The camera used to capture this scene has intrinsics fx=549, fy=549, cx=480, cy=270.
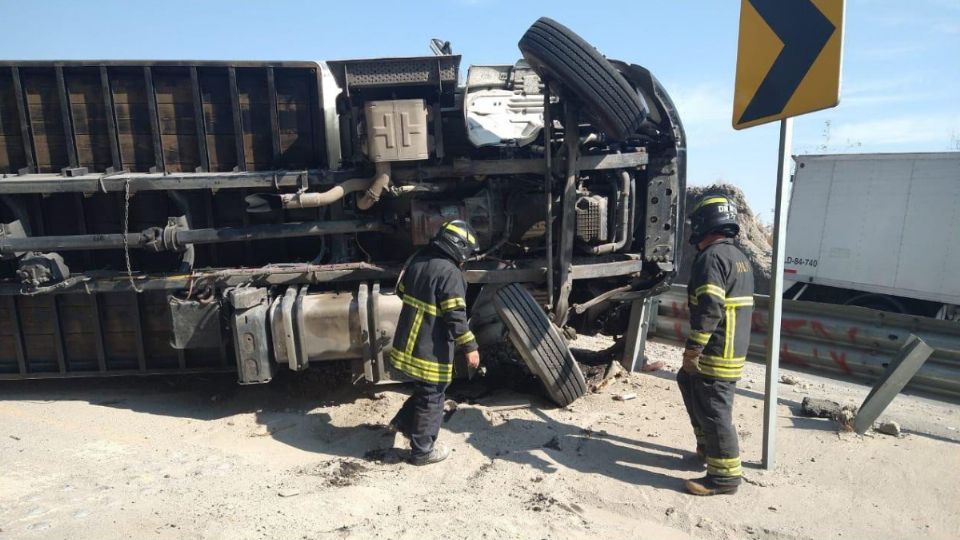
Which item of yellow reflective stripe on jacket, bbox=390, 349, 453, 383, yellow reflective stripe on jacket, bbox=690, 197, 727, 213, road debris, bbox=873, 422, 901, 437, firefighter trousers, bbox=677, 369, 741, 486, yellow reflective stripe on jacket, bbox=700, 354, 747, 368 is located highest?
yellow reflective stripe on jacket, bbox=690, 197, 727, 213

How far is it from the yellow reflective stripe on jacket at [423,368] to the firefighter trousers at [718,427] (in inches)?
61.9

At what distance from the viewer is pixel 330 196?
14.5 feet

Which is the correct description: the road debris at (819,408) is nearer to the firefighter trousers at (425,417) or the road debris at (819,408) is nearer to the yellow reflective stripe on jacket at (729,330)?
the yellow reflective stripe on jacket at (729,330)

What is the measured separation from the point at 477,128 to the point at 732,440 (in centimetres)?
296

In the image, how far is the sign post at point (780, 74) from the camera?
2.97 metres

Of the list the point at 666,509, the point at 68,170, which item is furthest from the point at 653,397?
the point at 68,170

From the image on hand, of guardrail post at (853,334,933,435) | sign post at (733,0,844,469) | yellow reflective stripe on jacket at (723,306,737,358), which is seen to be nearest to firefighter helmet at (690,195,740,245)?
sign post at (733,0,844,469)

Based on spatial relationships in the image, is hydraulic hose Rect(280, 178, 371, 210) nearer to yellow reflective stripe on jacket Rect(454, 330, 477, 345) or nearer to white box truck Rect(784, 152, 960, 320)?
yellow reflective stripe on jacket Rect(454, 330, 477, 345)

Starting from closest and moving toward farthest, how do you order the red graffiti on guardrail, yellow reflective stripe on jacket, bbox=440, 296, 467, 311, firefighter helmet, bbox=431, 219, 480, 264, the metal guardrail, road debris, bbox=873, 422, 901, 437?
yellow reflective stripe on jacket, bbox=440, 296, 467, 311, firefighter helmet, bbox=431, 219, 480, 264, road debris, bbox=873, 422, 901, 437, the metal guardrail, the red graffiti on guardrail

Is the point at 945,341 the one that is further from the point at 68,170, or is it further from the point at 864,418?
the point at 68,170

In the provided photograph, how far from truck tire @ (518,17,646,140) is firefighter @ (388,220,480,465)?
1335 millimetres


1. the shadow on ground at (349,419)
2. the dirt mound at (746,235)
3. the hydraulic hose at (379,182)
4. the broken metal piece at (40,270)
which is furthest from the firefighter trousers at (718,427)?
the dirt mound at (746,235)

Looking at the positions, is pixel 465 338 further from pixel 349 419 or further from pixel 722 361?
pixel 722 361

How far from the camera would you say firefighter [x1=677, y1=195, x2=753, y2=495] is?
3.21 meters
